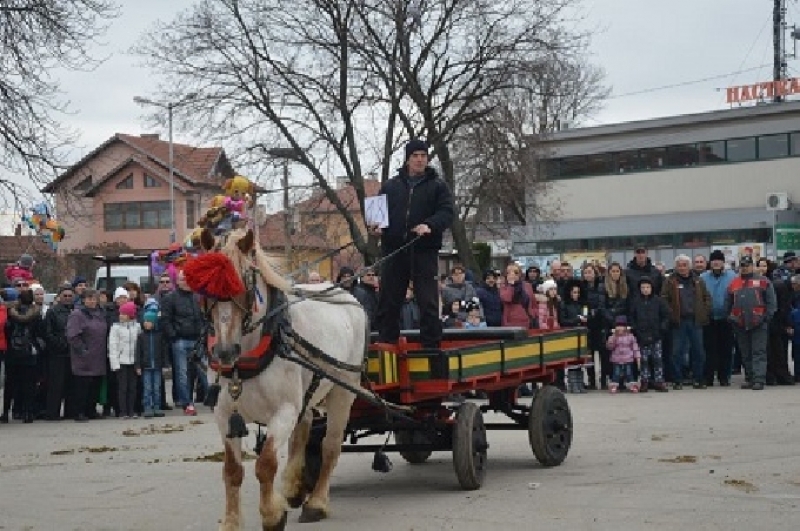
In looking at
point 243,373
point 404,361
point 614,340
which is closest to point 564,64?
point 614,340

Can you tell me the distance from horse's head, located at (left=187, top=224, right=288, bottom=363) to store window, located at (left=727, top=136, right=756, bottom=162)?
151 ft

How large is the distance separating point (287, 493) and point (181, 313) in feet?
31.3

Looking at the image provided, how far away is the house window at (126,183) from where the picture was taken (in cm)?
7300

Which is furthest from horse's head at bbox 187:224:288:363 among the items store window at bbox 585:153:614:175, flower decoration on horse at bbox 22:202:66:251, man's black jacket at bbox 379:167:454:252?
store window at bbox 585:153:614:175

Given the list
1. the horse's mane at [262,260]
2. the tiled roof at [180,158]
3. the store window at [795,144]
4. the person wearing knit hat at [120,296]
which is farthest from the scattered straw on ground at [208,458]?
the store window at [795,144]

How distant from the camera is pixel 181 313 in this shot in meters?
18.5

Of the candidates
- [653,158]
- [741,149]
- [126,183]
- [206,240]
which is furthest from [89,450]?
[126,183]

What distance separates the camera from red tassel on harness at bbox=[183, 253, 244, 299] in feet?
24.9

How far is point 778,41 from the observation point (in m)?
55.9

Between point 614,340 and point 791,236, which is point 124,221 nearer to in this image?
point 791,236

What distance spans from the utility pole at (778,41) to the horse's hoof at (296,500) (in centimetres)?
4904

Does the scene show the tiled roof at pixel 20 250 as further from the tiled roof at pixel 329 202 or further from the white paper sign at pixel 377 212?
the white paper sign at pixel 377 212

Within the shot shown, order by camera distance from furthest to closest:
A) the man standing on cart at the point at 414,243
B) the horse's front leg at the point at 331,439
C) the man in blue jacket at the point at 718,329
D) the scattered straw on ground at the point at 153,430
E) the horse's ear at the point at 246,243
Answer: the man in blue jacket at the point at 718,329 → the scattered straw on ground at the point at 153,430 → the man standing on cart at the point at 414,243 → the horse's front leg at the point at 331,439 → the horse's ear at the point at 246,243

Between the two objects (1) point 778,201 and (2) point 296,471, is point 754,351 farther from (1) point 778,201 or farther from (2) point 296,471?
(1) point 778,201
